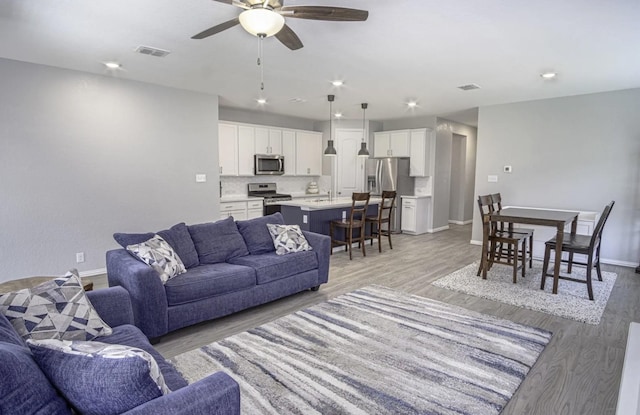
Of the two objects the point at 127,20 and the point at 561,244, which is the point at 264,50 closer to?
the point at 127,20

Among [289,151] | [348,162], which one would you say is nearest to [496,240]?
[348,162]

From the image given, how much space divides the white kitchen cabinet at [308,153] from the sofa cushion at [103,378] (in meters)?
6.85

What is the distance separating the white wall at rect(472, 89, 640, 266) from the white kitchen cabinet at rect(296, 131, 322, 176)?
347 cm

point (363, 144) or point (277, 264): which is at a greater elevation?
point (363, 144)

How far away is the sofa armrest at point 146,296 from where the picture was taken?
2656 millimetres

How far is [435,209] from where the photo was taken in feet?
26.6

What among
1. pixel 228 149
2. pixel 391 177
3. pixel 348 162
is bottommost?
pixel 391 177

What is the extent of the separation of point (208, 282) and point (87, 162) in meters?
2.72

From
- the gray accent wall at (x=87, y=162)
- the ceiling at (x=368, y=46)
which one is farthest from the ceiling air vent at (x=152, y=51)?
the gray accent wall at (x=87, y=162)

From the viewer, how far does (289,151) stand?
25.2ft

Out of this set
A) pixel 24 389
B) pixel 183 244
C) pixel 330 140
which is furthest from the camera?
pixel 330 140

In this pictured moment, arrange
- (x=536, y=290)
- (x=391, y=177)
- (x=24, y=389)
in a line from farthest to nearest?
(x=391, y=177) → (x=536, y=290) → (x=24, y=389)

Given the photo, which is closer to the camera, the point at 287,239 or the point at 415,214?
the point at 287,239

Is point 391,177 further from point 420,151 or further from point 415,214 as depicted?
point 415,214
